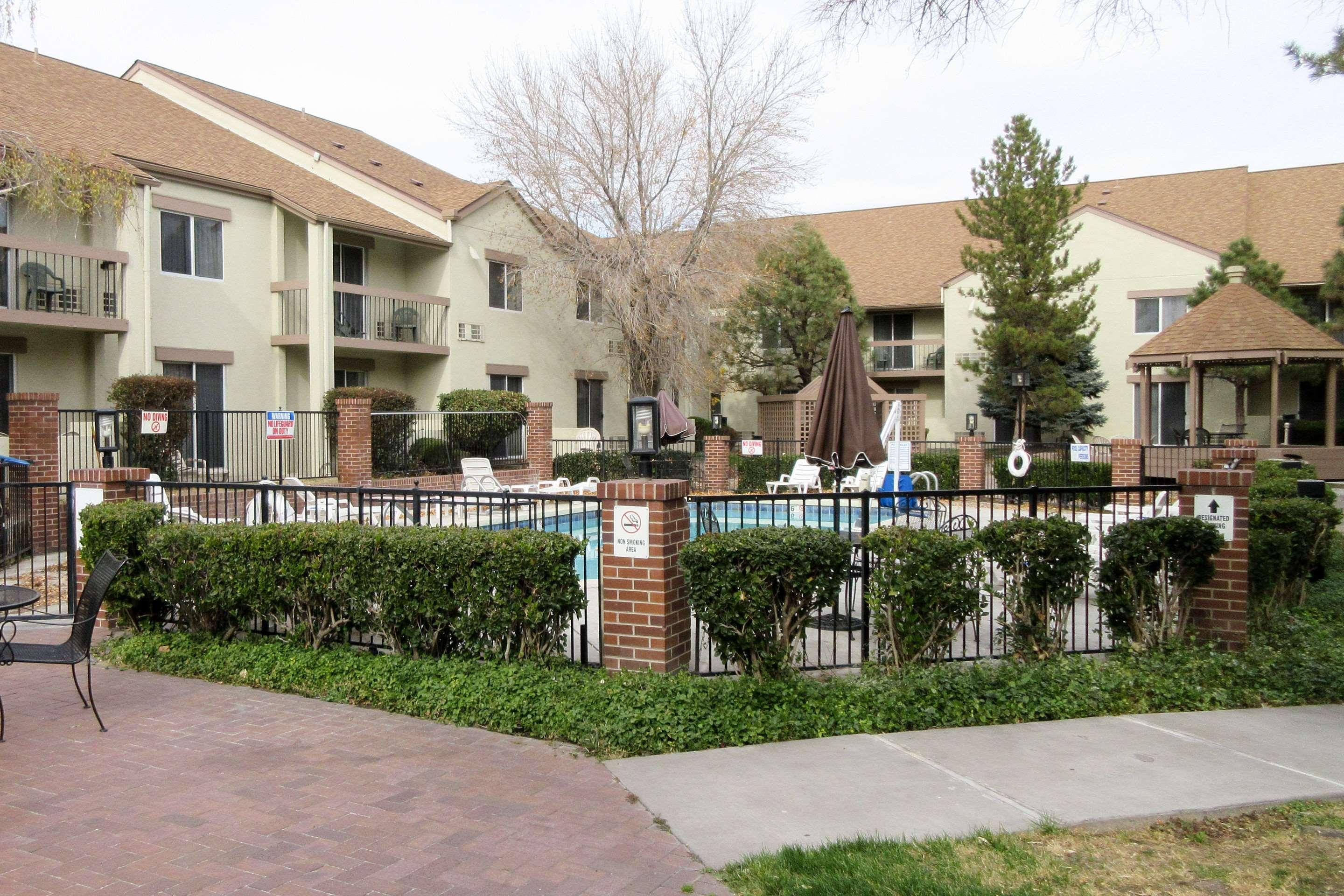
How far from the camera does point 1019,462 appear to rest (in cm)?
1973

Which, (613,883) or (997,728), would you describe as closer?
(613,883)

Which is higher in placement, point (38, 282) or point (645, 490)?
point (38, 282)

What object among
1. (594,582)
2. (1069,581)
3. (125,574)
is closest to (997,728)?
(1069,581)

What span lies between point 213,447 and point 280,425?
116 inches

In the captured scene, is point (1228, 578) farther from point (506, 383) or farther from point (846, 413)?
point (506, 383)

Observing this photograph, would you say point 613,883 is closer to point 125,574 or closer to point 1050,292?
point 125,574

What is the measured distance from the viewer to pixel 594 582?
10.5 m

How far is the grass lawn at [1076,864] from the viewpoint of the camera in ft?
12.1

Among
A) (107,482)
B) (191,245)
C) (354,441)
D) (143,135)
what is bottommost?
(107,482)

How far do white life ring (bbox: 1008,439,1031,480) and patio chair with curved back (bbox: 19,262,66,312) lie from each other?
17956 mm

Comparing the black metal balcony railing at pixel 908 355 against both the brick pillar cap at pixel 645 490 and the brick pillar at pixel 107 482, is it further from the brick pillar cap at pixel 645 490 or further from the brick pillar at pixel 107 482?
the brick pillar cap at pixel 645 490

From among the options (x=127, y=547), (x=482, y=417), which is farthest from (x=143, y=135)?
(x=127, y=547)

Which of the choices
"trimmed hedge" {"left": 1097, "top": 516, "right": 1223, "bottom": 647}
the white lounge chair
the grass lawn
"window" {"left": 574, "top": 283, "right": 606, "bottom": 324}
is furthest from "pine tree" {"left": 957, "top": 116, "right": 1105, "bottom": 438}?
the grass lawn

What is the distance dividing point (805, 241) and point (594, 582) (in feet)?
71.2
